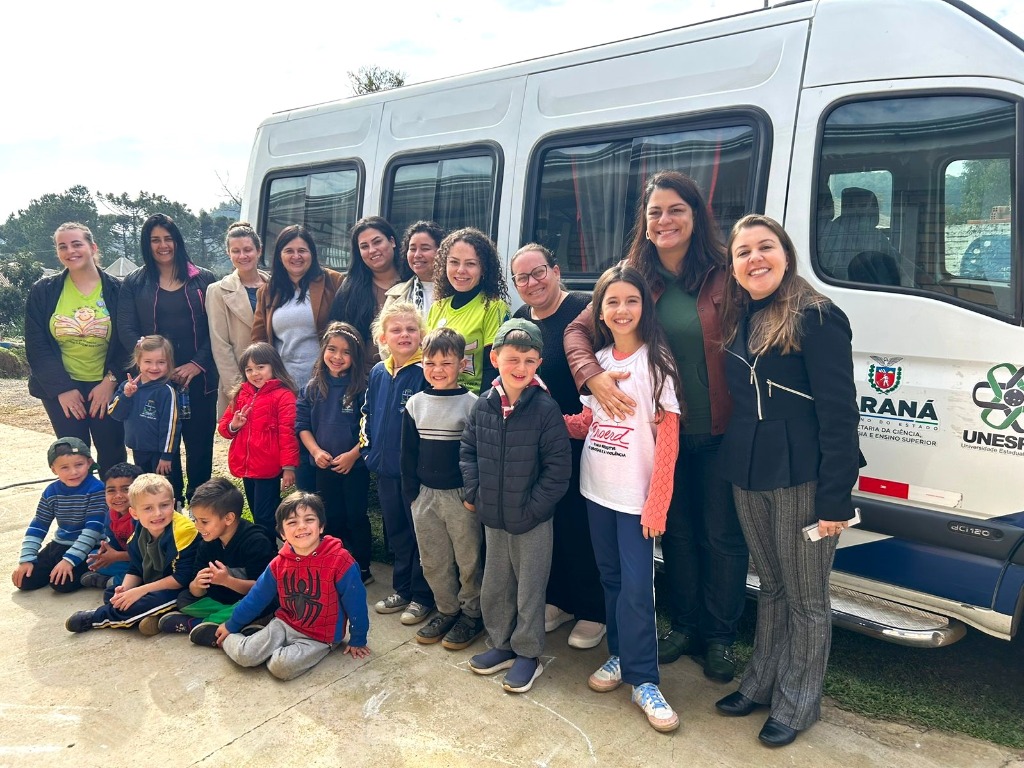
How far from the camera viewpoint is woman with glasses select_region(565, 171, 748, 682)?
3043 millimetres

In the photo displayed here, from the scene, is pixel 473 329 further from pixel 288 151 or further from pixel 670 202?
pixel 288 151

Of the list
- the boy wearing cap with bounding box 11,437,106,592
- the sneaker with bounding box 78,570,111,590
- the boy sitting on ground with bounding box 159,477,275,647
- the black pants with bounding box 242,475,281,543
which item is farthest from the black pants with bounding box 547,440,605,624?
the boy wearing cap with bounding box 11,437,106,592

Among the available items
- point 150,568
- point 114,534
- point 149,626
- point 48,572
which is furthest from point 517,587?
point 48,572

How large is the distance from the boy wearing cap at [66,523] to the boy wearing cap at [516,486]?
252 cm

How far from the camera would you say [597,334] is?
3160mm

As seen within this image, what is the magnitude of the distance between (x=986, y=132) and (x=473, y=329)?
2333 millimetres

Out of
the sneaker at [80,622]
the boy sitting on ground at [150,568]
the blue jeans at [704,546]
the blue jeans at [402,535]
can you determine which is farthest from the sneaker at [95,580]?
the blue jeans at [704,546]

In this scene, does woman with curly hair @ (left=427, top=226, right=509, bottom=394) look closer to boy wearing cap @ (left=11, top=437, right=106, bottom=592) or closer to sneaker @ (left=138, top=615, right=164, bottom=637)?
sneaker @ (left=138, top=615, right=164, bottom=637)

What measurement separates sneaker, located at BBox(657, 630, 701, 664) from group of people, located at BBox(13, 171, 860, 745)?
2cm

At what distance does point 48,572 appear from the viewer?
4.33 m

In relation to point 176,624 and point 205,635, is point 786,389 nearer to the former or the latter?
point 205,635

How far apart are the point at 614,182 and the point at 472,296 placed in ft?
3.35

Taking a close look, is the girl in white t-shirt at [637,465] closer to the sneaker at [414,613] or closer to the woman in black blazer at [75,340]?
the sneaker at [414,613]

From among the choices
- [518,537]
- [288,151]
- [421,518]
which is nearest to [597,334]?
[518,537]
